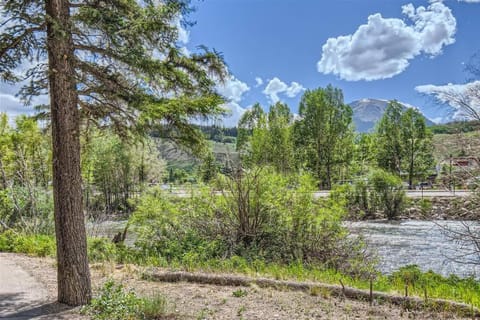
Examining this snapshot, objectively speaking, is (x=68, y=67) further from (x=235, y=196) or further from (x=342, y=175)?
(x=342, y=175)

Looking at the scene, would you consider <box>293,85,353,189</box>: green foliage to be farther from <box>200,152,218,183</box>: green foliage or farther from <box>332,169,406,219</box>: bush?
<box>200,152,218,183</box>: green foliage

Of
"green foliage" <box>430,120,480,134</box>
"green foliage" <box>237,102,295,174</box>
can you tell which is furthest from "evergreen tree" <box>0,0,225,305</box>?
"green foliage" <box>237,102,295,174</box>

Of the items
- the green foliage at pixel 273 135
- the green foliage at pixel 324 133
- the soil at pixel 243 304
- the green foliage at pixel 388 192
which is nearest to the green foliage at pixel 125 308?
the soil at pixel 243 304

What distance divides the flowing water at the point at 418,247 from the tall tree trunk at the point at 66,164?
5.60 m

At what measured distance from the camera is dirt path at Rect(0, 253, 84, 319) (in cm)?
415

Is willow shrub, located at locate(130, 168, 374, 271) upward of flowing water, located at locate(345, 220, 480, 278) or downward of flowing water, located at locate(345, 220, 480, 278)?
upward

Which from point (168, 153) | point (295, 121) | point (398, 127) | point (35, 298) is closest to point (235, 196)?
point (168, 153)

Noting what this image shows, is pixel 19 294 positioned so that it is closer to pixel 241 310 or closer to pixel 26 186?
pixel 241 310

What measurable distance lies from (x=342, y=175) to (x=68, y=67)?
3194cm

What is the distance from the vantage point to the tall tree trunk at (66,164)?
13.9 feet

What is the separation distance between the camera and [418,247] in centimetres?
1222

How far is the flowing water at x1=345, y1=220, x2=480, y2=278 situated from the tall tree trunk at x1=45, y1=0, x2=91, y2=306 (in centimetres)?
560

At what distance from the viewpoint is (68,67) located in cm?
432

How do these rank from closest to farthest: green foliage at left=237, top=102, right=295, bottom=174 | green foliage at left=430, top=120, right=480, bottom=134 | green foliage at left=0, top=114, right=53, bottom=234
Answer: green foliage at left=430, top=120, right=480, bottom=134 → green foliage at left=0, top=114, right=53, bottom=234 → green foliage at left=237, top=102, right=295, bottom=174
